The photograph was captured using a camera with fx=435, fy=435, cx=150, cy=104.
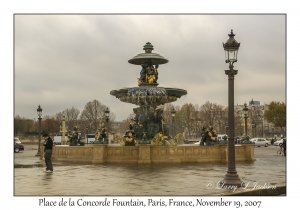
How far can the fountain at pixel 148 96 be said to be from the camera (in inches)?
1123

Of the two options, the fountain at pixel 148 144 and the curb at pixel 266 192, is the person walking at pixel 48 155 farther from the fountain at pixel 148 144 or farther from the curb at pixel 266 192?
the curb at pixel 266 192

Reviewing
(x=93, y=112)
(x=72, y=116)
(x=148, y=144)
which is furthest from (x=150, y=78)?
(x=72, y=116)

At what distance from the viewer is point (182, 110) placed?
99.1 metres

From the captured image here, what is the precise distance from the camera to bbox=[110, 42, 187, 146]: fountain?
93.6ft

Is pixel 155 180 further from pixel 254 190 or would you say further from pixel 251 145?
pixel 251 145

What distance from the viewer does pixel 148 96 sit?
28.9m

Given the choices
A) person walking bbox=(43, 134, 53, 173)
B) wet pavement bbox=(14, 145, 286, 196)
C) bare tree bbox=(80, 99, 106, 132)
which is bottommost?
wet pavement bbox=(14, 145, 286, 196)

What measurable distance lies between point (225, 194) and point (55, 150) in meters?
17.2

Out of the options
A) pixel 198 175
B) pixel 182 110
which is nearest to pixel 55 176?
pixel 198 175

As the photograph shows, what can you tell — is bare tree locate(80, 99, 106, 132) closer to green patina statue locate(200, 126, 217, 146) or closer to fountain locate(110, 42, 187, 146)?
fountain locate(110, 42, 187, 146)

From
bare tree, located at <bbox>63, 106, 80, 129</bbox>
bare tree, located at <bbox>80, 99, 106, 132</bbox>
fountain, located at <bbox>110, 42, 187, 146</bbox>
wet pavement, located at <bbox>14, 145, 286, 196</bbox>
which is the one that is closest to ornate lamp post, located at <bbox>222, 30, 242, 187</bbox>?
wet pavement, located at <bbox>14, 145, 286, 196</bbox>

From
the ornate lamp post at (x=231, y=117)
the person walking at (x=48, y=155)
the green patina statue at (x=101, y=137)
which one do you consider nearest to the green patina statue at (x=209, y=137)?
the green patina statue at (x=101, y=137)

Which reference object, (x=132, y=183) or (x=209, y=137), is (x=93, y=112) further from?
(x=132, y=183)

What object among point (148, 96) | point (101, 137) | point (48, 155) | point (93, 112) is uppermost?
point (148, 96)
